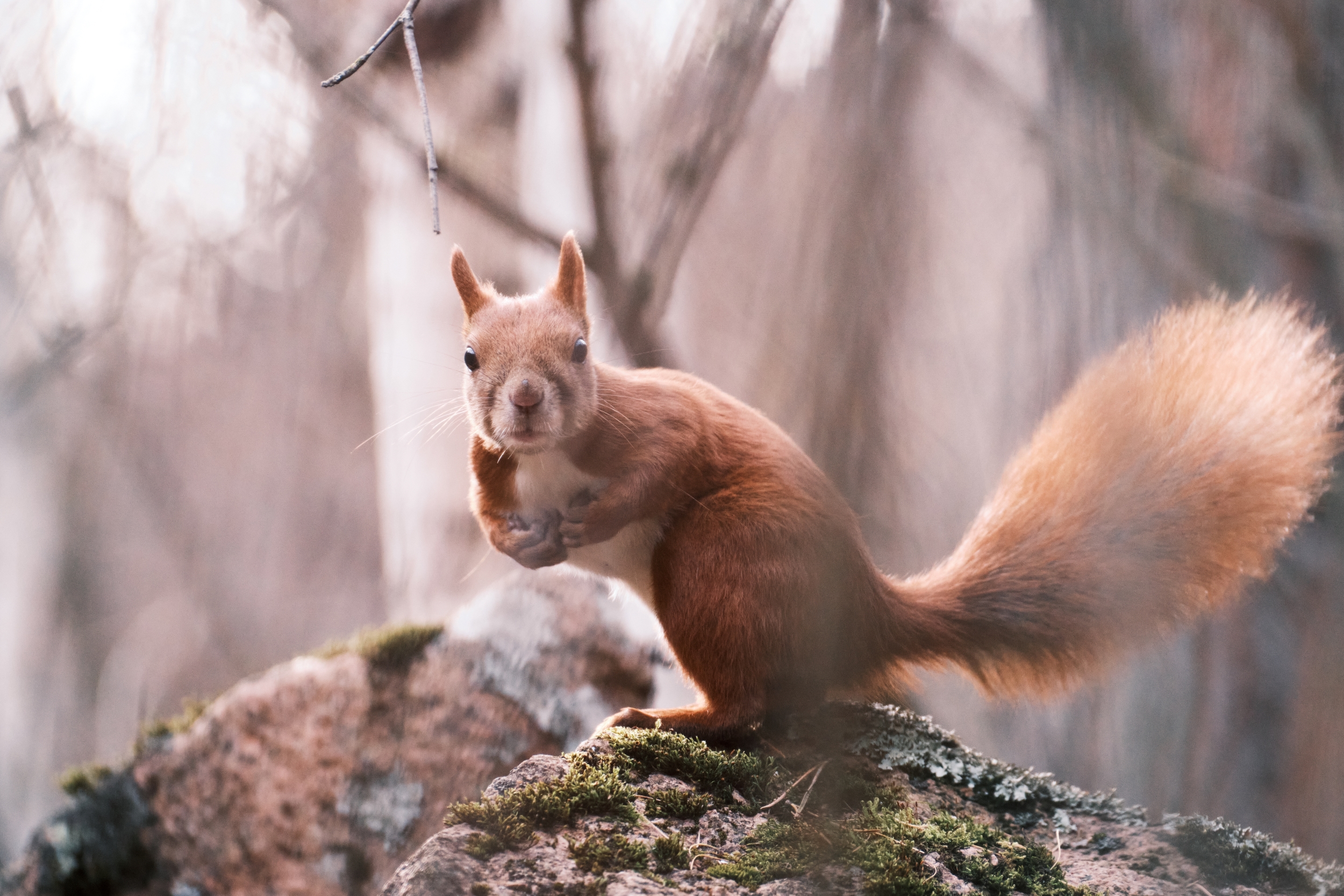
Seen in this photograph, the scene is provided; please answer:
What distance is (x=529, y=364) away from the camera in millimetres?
1335

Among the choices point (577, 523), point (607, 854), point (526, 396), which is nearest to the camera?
point (607, 854)

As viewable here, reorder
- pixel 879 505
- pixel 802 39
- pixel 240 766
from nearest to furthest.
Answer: pixel 879 505
pixel 802 39
pixel 240 766

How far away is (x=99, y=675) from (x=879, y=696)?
500 cm

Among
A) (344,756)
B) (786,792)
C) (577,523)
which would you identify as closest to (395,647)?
(344,756)

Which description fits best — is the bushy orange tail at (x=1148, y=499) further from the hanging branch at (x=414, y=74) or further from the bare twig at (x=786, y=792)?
the hanging branch at (x=414, y=74)

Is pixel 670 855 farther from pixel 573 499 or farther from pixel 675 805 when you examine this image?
pixel 573 499

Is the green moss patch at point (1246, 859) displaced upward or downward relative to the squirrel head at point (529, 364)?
downward

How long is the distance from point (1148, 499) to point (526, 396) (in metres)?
1.11

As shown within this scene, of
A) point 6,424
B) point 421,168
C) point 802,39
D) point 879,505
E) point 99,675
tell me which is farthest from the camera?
point 99,675

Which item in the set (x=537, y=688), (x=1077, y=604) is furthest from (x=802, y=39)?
(x=537, y=688)

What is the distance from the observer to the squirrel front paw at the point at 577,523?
4.63ft

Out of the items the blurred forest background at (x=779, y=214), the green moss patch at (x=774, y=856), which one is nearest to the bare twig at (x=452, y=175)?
the blurred forest background at (x=779, y=214)

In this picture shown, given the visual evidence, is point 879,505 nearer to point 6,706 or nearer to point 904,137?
point 904,137

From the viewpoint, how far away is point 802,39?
1860 millimetres
